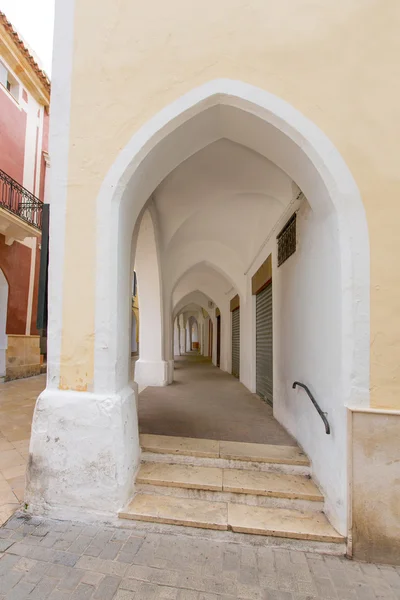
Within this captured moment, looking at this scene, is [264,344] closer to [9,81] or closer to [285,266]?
[285,266]

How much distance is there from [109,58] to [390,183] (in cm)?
254

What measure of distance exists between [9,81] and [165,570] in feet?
40.1

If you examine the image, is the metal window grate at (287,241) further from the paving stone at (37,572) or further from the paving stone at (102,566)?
the paving stone at (37,572)

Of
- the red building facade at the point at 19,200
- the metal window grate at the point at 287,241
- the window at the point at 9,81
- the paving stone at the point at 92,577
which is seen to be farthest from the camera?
the window at the point at 9,81

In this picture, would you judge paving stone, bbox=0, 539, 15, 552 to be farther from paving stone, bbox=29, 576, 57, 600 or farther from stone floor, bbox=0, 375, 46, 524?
paving stone, bbox=29, 576, 57, 600

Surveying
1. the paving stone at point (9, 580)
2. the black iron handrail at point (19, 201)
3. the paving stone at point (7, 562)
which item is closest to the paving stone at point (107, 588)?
the paving stone at point (9, 580)

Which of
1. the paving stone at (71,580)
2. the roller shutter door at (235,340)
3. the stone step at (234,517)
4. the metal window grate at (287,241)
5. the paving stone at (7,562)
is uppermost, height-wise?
the metal window grate at (287,241)

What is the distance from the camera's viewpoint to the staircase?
210 cm

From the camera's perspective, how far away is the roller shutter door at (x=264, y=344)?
16.6 feet

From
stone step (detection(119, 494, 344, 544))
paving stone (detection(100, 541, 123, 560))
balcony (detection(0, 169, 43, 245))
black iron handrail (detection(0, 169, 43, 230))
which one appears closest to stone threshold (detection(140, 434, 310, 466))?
stone step (detection(119, 494, 344, 544))

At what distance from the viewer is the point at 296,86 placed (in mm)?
2322

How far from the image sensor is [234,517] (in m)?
2.18

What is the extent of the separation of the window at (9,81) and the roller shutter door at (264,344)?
951cm

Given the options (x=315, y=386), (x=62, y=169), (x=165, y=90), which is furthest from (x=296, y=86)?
(x=315, y=386)
